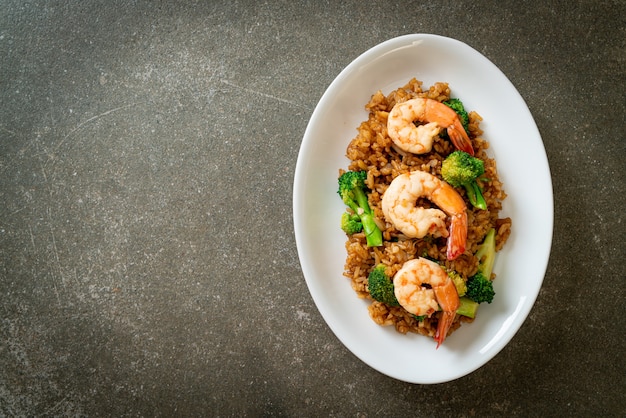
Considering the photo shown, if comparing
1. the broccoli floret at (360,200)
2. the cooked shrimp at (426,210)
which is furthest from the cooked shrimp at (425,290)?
the broccoli floret at (360,200)

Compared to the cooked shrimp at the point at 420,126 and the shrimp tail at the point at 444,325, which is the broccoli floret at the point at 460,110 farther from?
the shrimp tail at the point at 444,325

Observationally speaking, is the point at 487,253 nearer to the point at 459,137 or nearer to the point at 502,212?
the point at 502,212

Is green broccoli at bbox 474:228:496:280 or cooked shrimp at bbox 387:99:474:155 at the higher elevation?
cooked shrimp at bbox 387:99:474:155

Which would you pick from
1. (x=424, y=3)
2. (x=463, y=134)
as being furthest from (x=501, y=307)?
(x=424, y=3)

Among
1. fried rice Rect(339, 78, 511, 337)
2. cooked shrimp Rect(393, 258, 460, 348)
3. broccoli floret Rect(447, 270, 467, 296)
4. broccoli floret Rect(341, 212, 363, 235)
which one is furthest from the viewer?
broccoli floret Rect(341, 212, 363, 235)

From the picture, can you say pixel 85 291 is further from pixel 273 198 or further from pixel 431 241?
pixel 431 241

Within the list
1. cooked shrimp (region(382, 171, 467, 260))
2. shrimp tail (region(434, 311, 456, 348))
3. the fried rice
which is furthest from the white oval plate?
cooked shrimp (region(382, 171, 467, 260))

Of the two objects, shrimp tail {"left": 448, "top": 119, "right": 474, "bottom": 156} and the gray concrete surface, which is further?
the gray concrete surface

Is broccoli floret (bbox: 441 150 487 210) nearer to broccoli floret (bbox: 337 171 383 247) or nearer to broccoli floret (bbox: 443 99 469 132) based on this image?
broccoli floret (bbox: 443 99 469 132)
